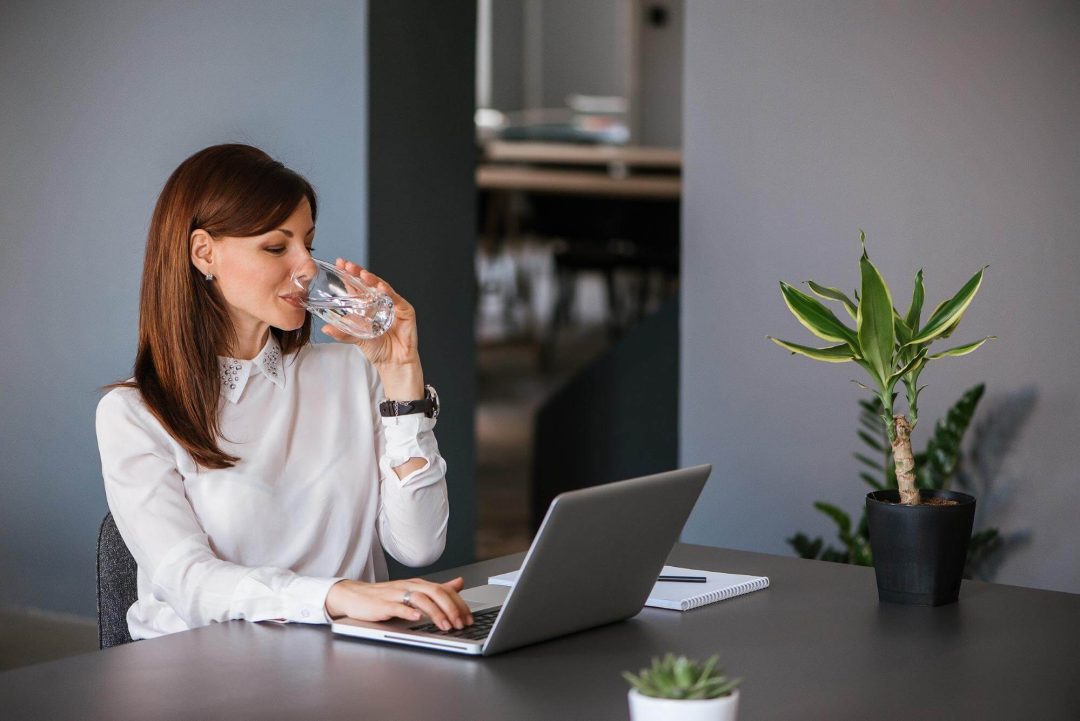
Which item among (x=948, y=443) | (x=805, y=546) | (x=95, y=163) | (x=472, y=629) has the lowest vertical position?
(x=805, y=546)

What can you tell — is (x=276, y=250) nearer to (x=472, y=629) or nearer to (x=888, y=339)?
(x=472, y=629)

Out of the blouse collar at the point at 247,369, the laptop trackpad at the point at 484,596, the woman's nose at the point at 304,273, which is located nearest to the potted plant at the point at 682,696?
the laptop trackpad at the point at 484,596

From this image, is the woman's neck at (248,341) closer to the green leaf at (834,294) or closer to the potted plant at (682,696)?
the green leaf at (834,294)

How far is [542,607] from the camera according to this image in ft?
5.21

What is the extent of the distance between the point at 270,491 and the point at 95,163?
6.64 ft

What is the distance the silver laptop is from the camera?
5.03 feet

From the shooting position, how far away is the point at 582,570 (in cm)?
161

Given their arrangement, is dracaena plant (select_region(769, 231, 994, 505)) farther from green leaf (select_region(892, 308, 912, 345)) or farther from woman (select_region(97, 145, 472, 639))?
woman (select_region(97, 145, 472, 639))

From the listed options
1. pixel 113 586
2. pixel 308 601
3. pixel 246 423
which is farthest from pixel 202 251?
pixel 308 601

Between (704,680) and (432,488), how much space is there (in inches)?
45.4

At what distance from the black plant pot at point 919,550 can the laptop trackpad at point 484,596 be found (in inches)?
19.8

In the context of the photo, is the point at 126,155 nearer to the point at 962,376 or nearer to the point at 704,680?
the point at 962,376

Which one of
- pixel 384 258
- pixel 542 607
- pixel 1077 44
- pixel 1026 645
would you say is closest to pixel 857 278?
pixel 1077 44

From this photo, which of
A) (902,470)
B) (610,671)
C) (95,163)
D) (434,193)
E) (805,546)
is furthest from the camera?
(95,163)
